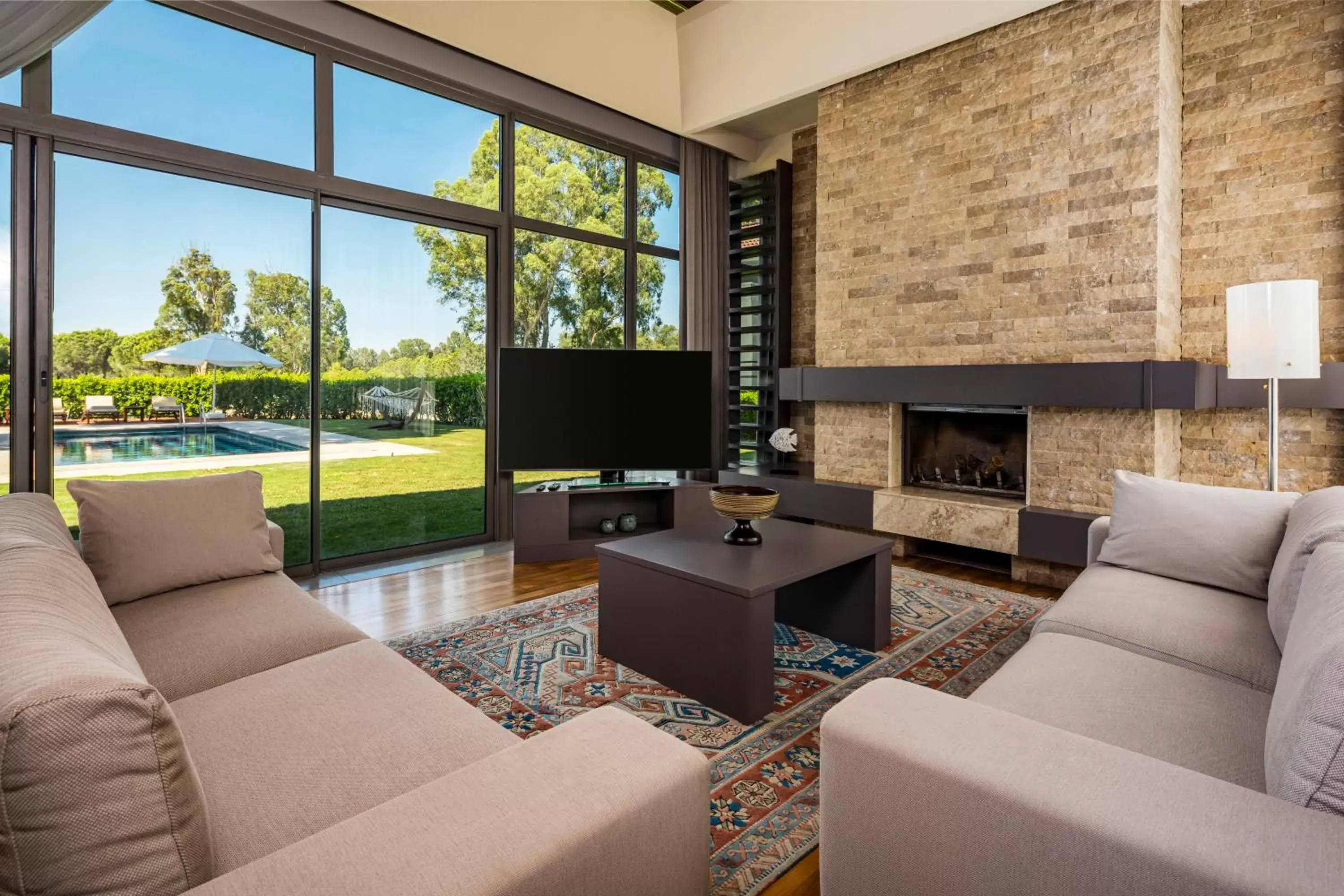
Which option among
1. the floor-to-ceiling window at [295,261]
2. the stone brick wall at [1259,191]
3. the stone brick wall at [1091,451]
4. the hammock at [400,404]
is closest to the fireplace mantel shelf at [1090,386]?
the stone brick wall at [1091,451]

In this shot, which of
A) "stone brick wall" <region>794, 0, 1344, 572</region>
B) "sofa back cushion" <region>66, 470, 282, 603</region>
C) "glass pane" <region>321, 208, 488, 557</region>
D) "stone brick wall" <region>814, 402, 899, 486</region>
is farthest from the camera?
"stone brick wall" <region>814, 402, 899, 486</region>

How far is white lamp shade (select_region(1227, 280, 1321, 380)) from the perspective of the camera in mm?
2561

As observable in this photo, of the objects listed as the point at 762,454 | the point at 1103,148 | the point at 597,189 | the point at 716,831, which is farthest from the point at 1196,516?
the point at 597,189

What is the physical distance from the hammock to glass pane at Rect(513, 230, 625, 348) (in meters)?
0.75

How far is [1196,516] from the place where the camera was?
2.25m

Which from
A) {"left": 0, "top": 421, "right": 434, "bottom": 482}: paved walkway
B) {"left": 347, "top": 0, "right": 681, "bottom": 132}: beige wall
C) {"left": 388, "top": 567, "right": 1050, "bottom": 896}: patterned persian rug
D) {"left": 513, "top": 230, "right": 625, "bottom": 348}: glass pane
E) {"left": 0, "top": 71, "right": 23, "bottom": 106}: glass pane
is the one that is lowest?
{"left": 388, "top": 567, "right": 1050, "bottom": 896}: patterned persian rug

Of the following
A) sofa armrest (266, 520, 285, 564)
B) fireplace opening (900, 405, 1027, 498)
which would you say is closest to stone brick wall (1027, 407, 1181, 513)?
fireplace opening (900, 405, 1027, 498)

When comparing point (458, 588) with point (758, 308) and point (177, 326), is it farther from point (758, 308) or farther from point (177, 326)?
point (758, 308)

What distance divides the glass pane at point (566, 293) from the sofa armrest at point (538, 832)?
13.2ft

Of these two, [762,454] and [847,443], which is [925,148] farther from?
[762,454]

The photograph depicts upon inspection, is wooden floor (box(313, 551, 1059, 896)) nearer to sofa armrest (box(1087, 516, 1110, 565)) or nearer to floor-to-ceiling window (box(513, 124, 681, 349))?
sofa armrest (box(1087, 516, 1110, 565))

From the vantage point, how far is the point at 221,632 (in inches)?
70.6

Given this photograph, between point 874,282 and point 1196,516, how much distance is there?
2.75 meters

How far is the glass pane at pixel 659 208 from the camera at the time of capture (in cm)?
549
